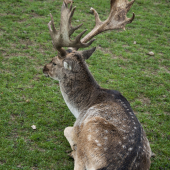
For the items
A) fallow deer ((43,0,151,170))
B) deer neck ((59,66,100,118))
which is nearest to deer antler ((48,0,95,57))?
fallow deer ((43,0,151,170))

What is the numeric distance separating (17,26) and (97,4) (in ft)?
17.3

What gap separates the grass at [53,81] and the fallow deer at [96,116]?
→ 0.86 metres

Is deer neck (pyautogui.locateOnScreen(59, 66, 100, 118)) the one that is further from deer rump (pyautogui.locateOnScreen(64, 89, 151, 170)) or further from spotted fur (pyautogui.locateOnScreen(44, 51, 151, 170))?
deer rump (pyautogui.locateOnScreen(64, 89, 151, 170))

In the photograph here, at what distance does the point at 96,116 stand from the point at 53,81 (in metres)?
3.23

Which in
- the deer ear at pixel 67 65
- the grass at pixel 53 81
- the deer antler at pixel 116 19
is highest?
the deer antler at pixel 116 19

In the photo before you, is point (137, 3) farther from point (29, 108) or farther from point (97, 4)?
point (29, 108)

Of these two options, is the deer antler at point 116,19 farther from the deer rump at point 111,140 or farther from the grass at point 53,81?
the deer rump at point 111,140

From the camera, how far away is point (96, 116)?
4.93 metres

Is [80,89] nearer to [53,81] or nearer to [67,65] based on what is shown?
[67,65]

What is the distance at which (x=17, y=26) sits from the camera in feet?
33.3

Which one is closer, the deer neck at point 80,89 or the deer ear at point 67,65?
the deer ear at point 67,65

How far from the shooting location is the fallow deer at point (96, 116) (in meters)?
4.11

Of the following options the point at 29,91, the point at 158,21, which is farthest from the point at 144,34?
the point at 29,91

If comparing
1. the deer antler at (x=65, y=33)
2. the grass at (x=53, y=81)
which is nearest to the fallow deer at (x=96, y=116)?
the deer antler at (x=65, y=33)
